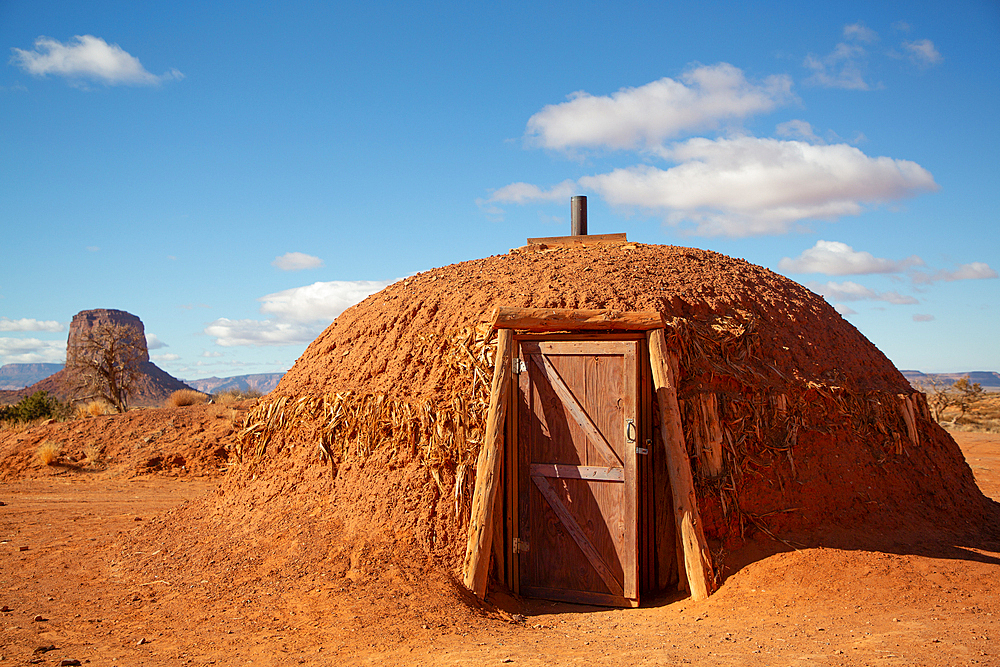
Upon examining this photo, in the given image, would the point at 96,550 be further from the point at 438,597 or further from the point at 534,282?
the point at 534,282

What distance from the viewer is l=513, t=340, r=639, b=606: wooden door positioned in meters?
5.61

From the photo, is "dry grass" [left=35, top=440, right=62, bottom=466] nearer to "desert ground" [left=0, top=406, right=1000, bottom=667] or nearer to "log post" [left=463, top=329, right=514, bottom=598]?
"desert ground" [left=0, top=406, right=1000, bottom=667]

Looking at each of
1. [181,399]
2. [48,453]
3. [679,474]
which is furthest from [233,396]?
[679,474]

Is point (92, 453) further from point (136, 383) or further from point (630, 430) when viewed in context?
point (136, 383)

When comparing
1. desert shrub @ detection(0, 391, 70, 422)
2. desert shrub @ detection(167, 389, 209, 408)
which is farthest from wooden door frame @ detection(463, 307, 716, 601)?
desert shrub @ detection(0, 391, 70, 422)

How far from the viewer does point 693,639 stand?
453cm

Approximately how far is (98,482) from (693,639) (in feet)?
40.9

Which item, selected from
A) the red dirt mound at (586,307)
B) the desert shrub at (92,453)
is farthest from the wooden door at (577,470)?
the desert shrub at (92,453)

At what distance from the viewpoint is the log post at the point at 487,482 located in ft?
17.8

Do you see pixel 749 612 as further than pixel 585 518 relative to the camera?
No

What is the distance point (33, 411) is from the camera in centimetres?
1967

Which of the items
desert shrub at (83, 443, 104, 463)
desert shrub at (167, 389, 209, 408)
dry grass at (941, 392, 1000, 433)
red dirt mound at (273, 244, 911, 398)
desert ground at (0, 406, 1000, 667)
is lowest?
desert ground at (0, 406, 1000, 667)

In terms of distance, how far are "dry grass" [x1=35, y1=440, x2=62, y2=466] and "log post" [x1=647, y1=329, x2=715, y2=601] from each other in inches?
522

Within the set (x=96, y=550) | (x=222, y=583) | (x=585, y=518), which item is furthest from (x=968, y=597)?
(x=96, y=550)
